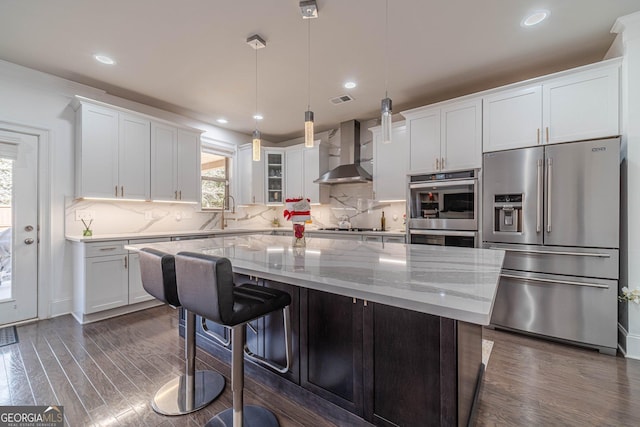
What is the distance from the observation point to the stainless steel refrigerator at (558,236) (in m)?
2.38

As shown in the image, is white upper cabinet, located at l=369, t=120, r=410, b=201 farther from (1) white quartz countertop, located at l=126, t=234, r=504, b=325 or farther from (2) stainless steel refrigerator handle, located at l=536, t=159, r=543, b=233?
(1) white quartz countertop, located at l=126, t=234, r=504, b=325

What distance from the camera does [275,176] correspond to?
5391mm

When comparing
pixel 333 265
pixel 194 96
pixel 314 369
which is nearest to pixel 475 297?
pixel 333 265

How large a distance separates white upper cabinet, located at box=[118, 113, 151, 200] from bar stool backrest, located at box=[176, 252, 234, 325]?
288 centimetres

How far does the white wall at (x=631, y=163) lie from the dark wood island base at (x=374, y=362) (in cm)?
157

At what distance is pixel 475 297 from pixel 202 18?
2.68 m

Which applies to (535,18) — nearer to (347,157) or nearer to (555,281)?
(555,281)

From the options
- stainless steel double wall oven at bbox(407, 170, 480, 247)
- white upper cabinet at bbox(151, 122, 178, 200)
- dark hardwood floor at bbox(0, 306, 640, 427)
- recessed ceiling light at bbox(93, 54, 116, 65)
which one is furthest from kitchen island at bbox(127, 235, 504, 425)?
white upper cabinet at bbox(151, 122, 178, 200)

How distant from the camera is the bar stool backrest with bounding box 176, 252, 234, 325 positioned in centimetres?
122

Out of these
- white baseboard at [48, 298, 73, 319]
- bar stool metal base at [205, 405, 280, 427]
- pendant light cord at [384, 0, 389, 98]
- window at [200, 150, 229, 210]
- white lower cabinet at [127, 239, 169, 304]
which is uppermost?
pendant light cord at [384, 0, 389, 98]

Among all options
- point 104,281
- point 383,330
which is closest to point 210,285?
point 383,330

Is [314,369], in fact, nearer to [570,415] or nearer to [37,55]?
[570,415]

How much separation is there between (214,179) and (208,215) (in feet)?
2.15

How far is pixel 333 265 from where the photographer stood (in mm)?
1459
